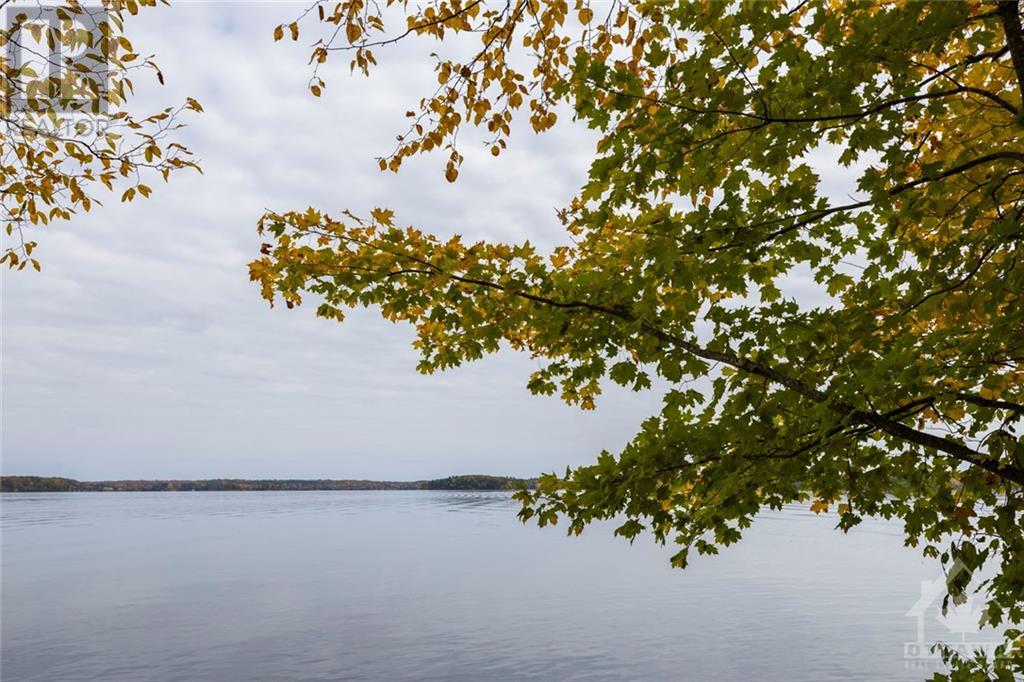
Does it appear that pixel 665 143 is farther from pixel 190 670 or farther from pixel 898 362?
pixel 190 670

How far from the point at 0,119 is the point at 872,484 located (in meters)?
8.39

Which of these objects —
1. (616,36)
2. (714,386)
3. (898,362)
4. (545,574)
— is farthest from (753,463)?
(545,574)

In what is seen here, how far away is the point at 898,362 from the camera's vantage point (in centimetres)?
405

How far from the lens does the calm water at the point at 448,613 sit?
2316 centimetres

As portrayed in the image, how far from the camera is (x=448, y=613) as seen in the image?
106 feet
